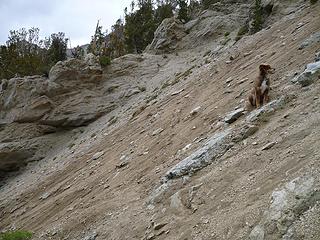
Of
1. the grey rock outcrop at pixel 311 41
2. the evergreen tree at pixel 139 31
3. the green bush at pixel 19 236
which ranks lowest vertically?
the green bush at pixel 19 236

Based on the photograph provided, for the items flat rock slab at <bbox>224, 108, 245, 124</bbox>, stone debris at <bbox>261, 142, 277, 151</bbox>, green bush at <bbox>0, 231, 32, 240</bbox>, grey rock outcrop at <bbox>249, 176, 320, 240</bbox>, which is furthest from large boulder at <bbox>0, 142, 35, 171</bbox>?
grey rock outcrop at <bbox>249, 176, 320, 240</bbox>

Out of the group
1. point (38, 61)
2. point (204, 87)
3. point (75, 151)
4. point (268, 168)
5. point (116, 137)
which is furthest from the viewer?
point (38, 61)

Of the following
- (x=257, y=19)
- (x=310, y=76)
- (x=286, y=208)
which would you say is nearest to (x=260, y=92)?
(x=310, y=76)

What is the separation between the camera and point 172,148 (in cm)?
1106

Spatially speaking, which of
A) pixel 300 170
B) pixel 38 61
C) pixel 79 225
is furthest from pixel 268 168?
pixel 38 61

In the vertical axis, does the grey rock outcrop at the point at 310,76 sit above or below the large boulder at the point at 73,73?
below

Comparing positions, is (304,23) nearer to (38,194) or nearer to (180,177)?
(180,177)

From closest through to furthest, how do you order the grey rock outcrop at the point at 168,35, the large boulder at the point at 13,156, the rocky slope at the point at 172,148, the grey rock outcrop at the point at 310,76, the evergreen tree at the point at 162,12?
1. the rocky slope at the point at 172,148
2. the grey rock outcrop at the point at 310,76
3. the large boulder at the point at 13,156
4. the grey rock outcrop at the point at 168,35
5. the evergreen tree at the point at 162,12

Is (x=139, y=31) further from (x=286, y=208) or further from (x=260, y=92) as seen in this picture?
(x=286, y=208)

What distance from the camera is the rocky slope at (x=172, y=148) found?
6.38 metres

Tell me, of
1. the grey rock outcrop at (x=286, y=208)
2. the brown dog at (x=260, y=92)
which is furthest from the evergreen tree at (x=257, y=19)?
the grey rock outcrop at (x=286, y=208)

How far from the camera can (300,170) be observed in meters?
6.11

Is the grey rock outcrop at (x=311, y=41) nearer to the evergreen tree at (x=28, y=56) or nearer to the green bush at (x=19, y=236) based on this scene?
the green bush at (x=19, y=236)

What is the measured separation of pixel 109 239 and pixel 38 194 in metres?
8.60
